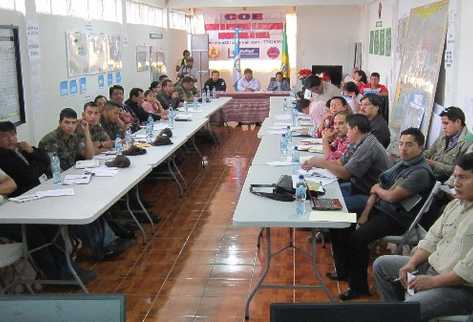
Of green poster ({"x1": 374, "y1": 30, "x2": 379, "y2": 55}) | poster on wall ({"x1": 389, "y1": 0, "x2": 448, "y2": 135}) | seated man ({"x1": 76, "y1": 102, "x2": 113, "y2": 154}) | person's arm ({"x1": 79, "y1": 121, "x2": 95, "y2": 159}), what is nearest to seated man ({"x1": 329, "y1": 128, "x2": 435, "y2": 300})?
person's arm ({"x1": 79, "y1": 121, "x2": 95, "y2": 159})

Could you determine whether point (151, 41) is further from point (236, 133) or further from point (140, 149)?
point (140, 149)

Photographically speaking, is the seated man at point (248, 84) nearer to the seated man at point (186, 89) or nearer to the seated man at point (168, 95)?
the seated man at point (186, 89)

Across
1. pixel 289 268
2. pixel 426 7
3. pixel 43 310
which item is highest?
pixel 426 7

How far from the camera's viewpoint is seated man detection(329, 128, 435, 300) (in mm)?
3812

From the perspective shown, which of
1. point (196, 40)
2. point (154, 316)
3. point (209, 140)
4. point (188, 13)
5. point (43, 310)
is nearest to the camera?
point (43, 310)

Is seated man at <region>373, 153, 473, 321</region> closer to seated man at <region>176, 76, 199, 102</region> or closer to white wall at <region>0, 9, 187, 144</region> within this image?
white wall at <region>0, 9, 187, 144</region>

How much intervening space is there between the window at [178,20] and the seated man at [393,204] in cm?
1069

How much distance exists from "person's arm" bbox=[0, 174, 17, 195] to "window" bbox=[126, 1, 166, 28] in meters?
6.97

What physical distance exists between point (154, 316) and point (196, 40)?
38.8 feet

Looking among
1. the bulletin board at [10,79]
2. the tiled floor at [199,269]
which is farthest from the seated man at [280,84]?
the bulletin board at [10,79]

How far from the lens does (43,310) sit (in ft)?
5.44

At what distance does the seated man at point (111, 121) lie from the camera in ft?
21.8

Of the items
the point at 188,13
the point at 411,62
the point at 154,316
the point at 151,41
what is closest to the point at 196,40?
the point at 188,13

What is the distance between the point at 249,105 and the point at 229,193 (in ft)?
18.0
